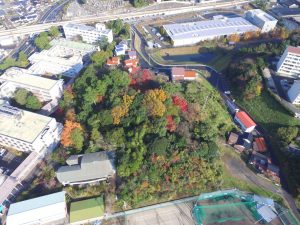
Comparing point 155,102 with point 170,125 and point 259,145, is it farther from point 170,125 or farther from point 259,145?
point 259,145

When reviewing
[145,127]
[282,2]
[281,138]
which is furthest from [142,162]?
[282,2]

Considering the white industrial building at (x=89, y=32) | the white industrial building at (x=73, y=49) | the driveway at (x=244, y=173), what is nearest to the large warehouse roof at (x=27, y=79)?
the white industrial building at (x=73, y=49)

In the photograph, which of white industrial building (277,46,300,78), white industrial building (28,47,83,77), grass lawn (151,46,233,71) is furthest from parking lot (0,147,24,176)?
white industrial building (277,46,300,78)

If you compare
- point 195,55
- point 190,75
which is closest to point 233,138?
point 190,75

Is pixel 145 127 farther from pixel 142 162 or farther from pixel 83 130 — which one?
pixel 83 130

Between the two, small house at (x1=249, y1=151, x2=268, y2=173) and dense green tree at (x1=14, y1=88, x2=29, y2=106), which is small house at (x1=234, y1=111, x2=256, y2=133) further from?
dense green tree at (x1=14, y1=88, x2=29, y2=106)
